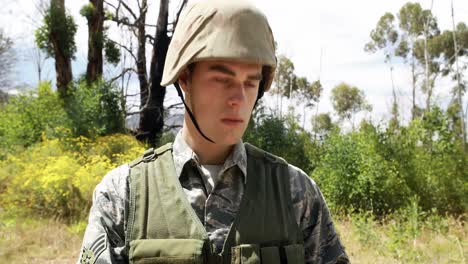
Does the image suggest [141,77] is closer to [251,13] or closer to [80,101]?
[80,101]

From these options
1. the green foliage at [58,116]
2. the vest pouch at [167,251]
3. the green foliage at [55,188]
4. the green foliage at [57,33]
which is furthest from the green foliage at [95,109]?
the vest pouch at [167,251]

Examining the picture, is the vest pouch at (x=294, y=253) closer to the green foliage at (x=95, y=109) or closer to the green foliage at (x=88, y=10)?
the green foliage at (x=95, y=109)

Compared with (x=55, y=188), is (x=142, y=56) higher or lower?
higher

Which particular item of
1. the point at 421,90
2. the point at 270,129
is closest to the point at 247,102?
the point at 270,129

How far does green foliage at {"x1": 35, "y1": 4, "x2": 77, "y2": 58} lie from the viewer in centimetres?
→ 1364

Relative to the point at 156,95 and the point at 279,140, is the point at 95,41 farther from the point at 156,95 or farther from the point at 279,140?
the point at 279,140

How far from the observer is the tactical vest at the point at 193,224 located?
3.82ft

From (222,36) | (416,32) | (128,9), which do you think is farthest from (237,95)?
(416,32)

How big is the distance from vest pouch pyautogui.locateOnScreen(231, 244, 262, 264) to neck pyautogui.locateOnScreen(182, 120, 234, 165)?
0.88 ft

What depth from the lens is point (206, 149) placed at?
52.5 inches

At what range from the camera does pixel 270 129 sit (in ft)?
42.9

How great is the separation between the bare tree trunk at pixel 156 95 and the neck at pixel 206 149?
12.9m

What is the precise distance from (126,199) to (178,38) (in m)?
0.47

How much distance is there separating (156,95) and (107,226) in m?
13.4
